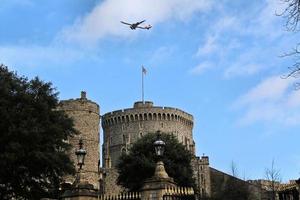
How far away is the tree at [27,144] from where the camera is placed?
113 feet

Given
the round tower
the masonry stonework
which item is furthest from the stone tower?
the round tower

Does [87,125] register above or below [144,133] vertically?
below

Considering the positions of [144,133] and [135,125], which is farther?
[135,125]

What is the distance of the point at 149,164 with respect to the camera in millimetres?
47344

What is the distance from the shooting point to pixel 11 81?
37.3 meters

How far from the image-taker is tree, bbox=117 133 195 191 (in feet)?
155

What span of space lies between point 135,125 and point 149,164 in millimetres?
40985

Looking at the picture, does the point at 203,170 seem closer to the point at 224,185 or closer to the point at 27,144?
the point at 224,185

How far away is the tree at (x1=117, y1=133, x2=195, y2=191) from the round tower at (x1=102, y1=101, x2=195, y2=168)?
3544 cm

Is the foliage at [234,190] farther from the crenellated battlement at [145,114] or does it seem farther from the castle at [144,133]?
the crenellated battlement at [145,114]

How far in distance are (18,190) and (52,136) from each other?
399 centimetres

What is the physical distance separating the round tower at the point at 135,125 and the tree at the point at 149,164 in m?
35.4

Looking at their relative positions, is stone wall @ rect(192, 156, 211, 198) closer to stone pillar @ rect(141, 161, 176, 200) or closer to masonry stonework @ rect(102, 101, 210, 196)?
masonry stonework @ rect(102, 101, 210, 196)

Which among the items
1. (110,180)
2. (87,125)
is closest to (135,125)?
(110,180)
